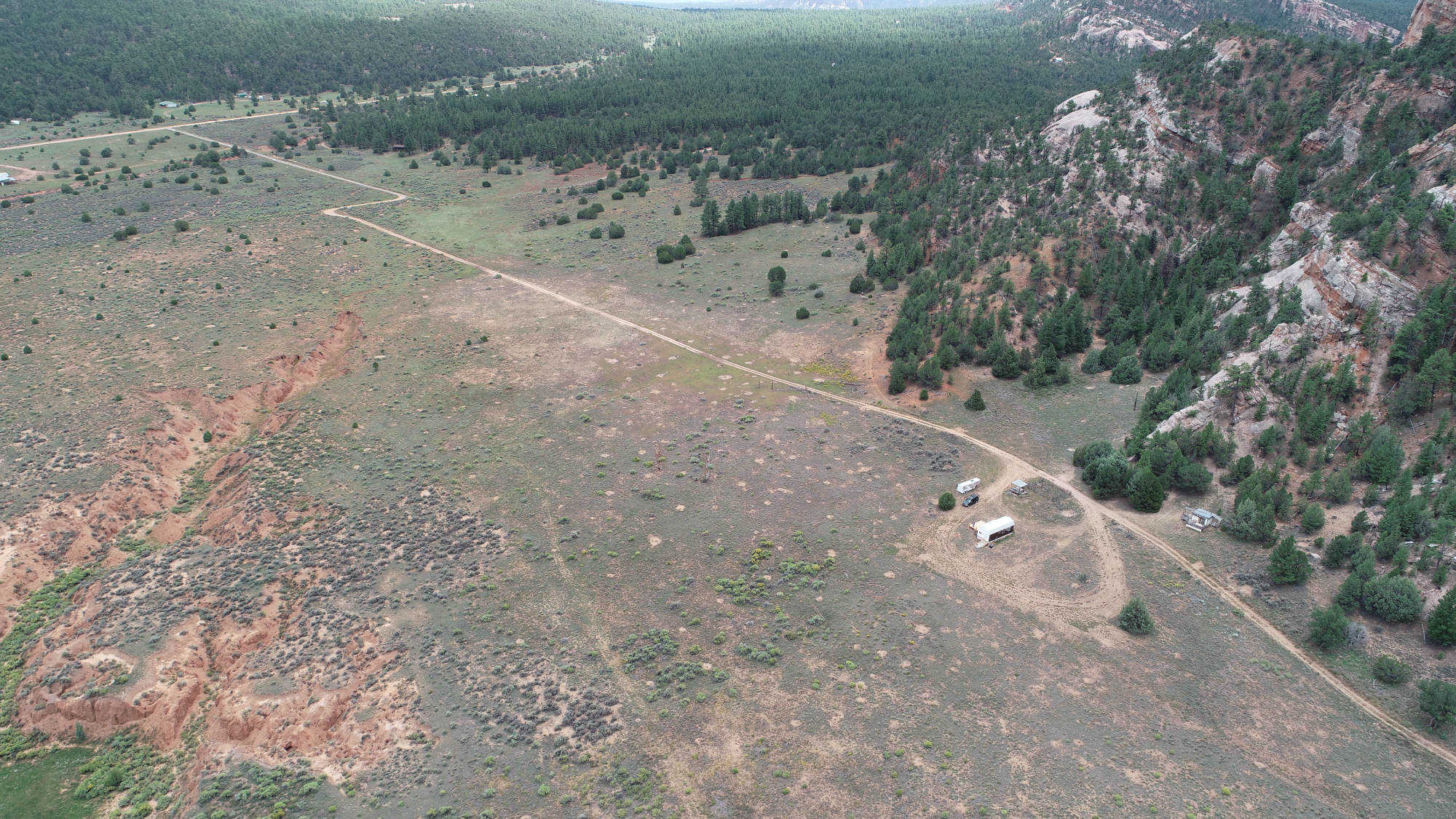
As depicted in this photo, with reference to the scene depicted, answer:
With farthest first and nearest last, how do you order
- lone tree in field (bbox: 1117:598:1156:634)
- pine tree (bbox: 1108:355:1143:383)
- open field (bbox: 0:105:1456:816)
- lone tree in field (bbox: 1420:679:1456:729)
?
pine tree (bbox: 1108:355:1143:383) < lone tree in field (bbox: 1117:598:1156:634) < lone tree in field (bbox: 1420:679:1456:729) < open field (bbox: 0:105:1456:816)

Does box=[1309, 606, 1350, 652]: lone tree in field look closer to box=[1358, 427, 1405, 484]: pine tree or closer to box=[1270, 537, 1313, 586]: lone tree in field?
box=[1270, 537, 1313, 586]: lone tree in field

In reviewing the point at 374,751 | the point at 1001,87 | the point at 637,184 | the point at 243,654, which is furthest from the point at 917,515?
the point at 1001,87

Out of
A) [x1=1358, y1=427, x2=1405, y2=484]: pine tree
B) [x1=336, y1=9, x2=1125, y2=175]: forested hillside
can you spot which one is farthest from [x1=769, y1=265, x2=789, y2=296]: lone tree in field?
[x1=1358, y1=427, x2=1405, y2=484]: pine tree

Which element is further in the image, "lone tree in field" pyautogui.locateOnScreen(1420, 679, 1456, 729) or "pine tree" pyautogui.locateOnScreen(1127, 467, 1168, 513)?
"pine tree" pyautogui.locateOnScreen(1127, 467, 1168, 513)

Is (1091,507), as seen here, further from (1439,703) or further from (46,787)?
(46,787)

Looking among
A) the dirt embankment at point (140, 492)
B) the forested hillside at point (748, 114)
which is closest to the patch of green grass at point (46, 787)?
the dirt embankment at point (140, 492)

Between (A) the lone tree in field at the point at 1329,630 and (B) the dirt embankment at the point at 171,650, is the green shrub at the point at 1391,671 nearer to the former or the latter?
(A) the lone tree in field at the point at 1329,630

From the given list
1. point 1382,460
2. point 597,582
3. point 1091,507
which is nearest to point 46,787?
point 597,582
